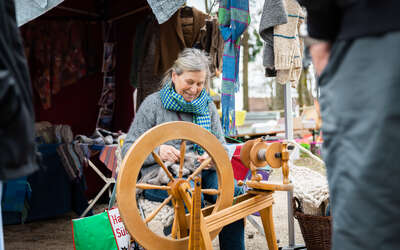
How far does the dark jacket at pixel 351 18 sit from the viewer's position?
0.79 m

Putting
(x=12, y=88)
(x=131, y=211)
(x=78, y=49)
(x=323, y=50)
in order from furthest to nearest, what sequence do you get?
(x=78, y=49) → (x=131, y=211) → (x=323, y=50) → (x=12, y=88)

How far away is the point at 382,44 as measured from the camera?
2.59 ft

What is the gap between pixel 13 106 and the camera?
0.76 meters

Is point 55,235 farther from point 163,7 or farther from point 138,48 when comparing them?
point 163,7

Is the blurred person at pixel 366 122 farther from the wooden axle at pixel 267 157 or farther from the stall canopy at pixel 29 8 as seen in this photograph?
the stall canopy at pixel 29 8

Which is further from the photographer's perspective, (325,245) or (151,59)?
(151,59)

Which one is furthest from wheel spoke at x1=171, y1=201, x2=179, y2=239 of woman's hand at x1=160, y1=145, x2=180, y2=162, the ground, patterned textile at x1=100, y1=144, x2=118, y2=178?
patterned textile at x1=100, y1=144, x2=118, y2=178

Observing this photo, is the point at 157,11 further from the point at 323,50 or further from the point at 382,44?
the point at 382,44

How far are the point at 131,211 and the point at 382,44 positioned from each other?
47.5 inches

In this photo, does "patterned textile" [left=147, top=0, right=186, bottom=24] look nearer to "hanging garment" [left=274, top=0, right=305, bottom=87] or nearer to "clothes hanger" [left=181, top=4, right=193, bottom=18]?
"hanging garment" [left=274, top=0, right=305, bottom=87]

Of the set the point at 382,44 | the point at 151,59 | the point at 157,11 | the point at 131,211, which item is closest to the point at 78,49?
the point at 151,59

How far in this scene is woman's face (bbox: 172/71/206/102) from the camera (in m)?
2.29

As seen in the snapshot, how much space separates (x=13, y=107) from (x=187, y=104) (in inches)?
62.5

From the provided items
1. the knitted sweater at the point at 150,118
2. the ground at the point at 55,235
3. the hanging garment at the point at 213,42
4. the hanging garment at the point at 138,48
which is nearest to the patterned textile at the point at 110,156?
the ground at the point at 55,235
